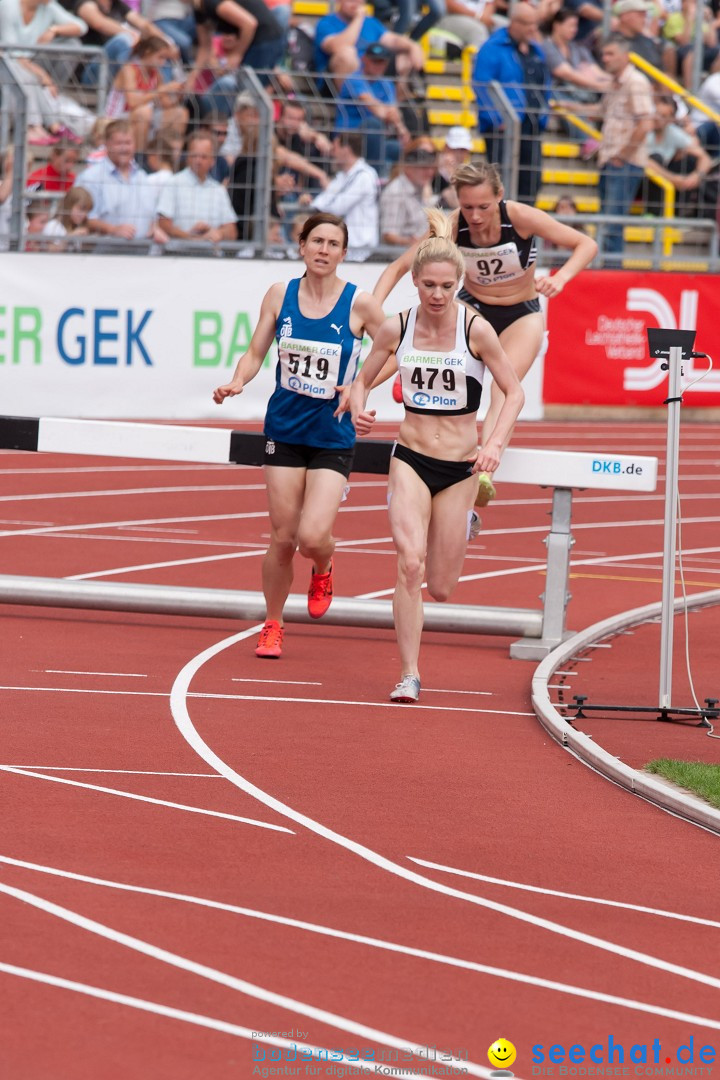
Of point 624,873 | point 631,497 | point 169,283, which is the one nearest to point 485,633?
point 624,873

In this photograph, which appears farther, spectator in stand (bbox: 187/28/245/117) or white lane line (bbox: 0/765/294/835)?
spectator in stand (bbox: 187/28/245/117)

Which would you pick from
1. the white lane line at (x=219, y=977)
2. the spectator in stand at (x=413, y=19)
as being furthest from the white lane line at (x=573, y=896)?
the spectator in stand at (x=413, y=19)

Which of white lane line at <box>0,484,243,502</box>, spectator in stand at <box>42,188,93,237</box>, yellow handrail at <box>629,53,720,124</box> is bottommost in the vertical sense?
white lane line at <box>0,484,243,502</box>

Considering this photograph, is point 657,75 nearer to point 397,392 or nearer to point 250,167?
point 250,167

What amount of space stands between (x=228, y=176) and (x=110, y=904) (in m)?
15.4

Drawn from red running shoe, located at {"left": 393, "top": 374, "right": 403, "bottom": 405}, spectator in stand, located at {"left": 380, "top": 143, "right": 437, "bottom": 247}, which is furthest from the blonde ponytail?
spectator in stand, located at {"left": 380, "top": 143, "right": 437, "bottom": 247}

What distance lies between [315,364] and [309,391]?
144mm

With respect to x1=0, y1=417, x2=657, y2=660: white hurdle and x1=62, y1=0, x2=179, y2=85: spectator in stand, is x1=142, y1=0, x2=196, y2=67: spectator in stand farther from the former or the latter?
x1=0, y1=417, x2=657, y2=660: white hurdle

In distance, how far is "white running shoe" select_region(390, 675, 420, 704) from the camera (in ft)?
28.4

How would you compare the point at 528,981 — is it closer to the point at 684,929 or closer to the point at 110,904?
the point at 684,929

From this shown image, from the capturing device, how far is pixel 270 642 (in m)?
9.74

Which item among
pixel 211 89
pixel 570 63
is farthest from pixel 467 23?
pixel 211 89

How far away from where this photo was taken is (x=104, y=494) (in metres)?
15.7

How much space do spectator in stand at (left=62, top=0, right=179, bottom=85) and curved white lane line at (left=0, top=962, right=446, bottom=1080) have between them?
16.2 metres
